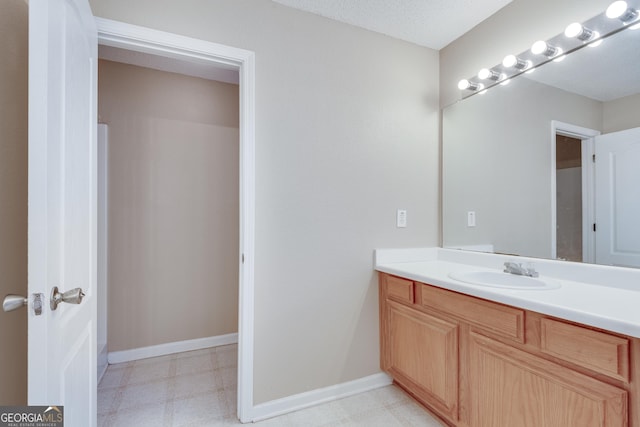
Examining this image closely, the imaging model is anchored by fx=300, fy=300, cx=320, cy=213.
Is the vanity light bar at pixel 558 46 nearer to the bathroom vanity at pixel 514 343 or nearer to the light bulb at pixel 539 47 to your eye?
the light bulb at pixel 539 47

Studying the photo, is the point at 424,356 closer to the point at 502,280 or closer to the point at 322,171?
the point at 502,280

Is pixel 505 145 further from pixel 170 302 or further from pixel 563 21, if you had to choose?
pixel 170 302

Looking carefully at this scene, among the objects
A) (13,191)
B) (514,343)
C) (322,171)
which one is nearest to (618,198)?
(514,343)

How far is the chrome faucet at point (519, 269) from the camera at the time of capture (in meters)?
1.55

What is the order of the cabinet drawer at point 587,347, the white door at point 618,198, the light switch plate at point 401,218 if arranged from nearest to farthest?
the cabinet drawer at point 587,347
the white door at point 618,198
the light switch plate at point 401,218

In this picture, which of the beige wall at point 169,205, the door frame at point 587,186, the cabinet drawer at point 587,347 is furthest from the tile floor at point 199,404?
the door frame at point 587,186

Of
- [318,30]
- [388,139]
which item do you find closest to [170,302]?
[388,139]

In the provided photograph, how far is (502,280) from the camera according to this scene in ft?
5.43

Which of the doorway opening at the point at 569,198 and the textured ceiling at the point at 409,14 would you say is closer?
the doorway opening at the point at 569,198

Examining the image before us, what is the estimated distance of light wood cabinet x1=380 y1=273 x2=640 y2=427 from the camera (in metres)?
0.94

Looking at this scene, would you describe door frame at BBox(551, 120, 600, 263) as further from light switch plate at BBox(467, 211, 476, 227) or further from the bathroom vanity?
light switch plate at BBox(467, 211, 476, 227)

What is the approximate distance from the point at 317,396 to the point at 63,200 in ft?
5.48

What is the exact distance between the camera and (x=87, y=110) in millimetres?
1219

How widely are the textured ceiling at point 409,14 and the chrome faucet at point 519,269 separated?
1.51 metres
